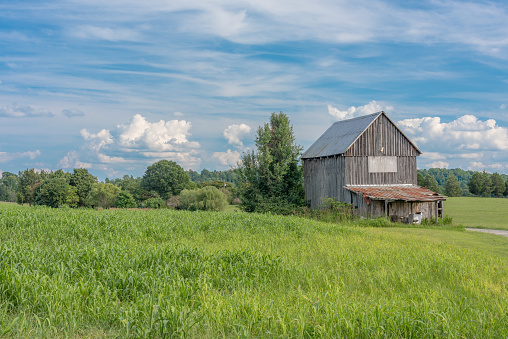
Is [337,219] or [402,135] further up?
[402,135]

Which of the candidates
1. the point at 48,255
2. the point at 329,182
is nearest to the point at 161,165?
the point at 329,182

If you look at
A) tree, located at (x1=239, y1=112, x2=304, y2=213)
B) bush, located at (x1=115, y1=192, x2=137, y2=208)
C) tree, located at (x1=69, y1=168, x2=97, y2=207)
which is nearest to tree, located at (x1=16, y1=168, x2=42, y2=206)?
tree, located at (x1=69, y1=168, x2=97, y2=207)

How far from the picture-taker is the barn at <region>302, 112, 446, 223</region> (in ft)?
104

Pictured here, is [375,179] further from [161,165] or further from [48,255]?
[161,165]

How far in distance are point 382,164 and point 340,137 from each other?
5103 millimetres

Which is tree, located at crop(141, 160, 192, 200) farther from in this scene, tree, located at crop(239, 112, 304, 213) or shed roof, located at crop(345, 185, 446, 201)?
shed roof, located at crop(345, 185, 446, 201)

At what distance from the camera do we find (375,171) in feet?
113

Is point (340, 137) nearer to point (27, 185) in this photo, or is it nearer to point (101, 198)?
point (101, 198)

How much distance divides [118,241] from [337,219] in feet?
64.9

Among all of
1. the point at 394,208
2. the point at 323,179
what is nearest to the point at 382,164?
the point at 394,208

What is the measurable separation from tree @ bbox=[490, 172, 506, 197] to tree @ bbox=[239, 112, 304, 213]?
81933 millimetres

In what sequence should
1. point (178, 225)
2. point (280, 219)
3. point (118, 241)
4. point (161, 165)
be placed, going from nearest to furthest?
point (118, 241)
point (178, 225)
point (280, 219)
point (161, 165)

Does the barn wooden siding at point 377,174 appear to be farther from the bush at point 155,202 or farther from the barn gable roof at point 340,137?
the bush at point 155,202

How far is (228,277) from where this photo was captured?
9492mm
